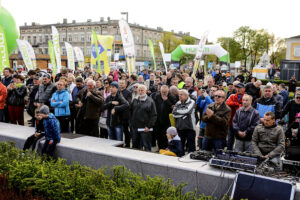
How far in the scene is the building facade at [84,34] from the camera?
283 ft

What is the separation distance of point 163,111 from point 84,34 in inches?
3431

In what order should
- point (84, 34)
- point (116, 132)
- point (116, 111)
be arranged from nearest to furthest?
point (116, 111), point (116, 132), point (84, 34)

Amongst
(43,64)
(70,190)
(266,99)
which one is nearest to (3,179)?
(70,190)

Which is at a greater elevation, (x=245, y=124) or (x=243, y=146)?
(x=245, y=124)

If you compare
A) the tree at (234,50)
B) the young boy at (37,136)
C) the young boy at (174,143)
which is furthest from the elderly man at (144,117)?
the tree at (234,50)

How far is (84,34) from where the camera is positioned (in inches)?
3531

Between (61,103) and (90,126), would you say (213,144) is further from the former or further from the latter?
(61,103)

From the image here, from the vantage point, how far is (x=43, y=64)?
48750mm

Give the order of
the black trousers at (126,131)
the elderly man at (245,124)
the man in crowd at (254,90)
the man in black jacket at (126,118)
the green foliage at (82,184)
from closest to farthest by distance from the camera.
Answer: the green foliage at (82,184) → the elderly man at (245,124) → the man in black jacket at (126,118) → the black trousers at (126,131) → the man in crowd at (254,90)

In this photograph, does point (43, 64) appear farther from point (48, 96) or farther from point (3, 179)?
point (3, 179)

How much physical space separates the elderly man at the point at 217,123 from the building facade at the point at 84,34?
7852cm

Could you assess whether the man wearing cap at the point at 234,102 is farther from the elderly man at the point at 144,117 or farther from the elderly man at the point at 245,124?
the elderly man at the point at 144,117

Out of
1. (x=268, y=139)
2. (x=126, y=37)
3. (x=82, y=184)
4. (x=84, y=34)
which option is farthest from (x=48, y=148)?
(x=84, y=34)

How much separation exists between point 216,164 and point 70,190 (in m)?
2.02
